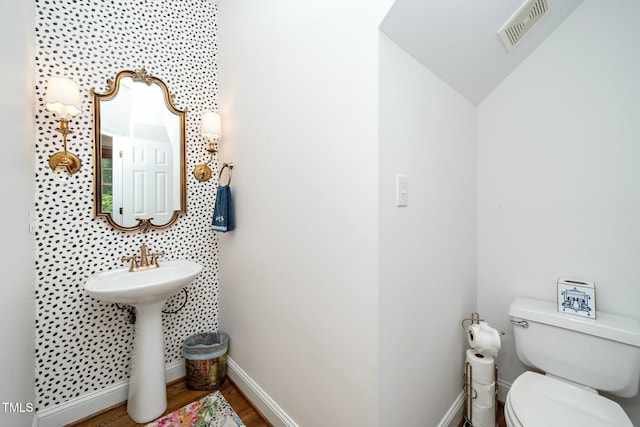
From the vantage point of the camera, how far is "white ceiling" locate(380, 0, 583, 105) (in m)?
0.98

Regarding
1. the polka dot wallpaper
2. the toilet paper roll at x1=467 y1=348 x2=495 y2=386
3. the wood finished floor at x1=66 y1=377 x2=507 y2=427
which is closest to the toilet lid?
the toilet paper roll at x1=467 y1=348 x2=495 y2=386

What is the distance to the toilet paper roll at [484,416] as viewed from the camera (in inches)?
56.4

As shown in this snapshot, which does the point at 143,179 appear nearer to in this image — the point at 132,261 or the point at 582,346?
the point at 132,261

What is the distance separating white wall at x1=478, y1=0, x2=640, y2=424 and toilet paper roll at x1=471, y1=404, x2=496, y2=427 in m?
0.34

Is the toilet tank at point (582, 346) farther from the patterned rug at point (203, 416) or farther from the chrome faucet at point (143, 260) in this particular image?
the chrome faucet at point (143, 260)

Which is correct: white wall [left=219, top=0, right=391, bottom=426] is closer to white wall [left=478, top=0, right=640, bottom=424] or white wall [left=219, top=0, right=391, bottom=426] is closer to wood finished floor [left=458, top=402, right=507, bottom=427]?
wood finished floor [left=458, top=402, right=507, bottom=427]

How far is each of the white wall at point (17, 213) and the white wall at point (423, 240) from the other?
1.36 metres

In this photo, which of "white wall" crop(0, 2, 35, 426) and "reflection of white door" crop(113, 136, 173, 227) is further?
"reflection of white door" crop(113, 136, 173, 227)

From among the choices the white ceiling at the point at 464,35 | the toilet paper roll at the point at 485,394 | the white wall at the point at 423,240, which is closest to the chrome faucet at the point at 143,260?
the white wall at the point at 423,240

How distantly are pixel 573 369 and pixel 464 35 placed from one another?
66.0 inches

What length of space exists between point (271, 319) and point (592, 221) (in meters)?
1.82

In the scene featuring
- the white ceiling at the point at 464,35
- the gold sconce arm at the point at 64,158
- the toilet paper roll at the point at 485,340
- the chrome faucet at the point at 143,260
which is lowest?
the toilet paper roll at the point at 485,340

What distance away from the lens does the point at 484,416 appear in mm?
1438

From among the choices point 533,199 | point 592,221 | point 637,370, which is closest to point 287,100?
point 533,199
